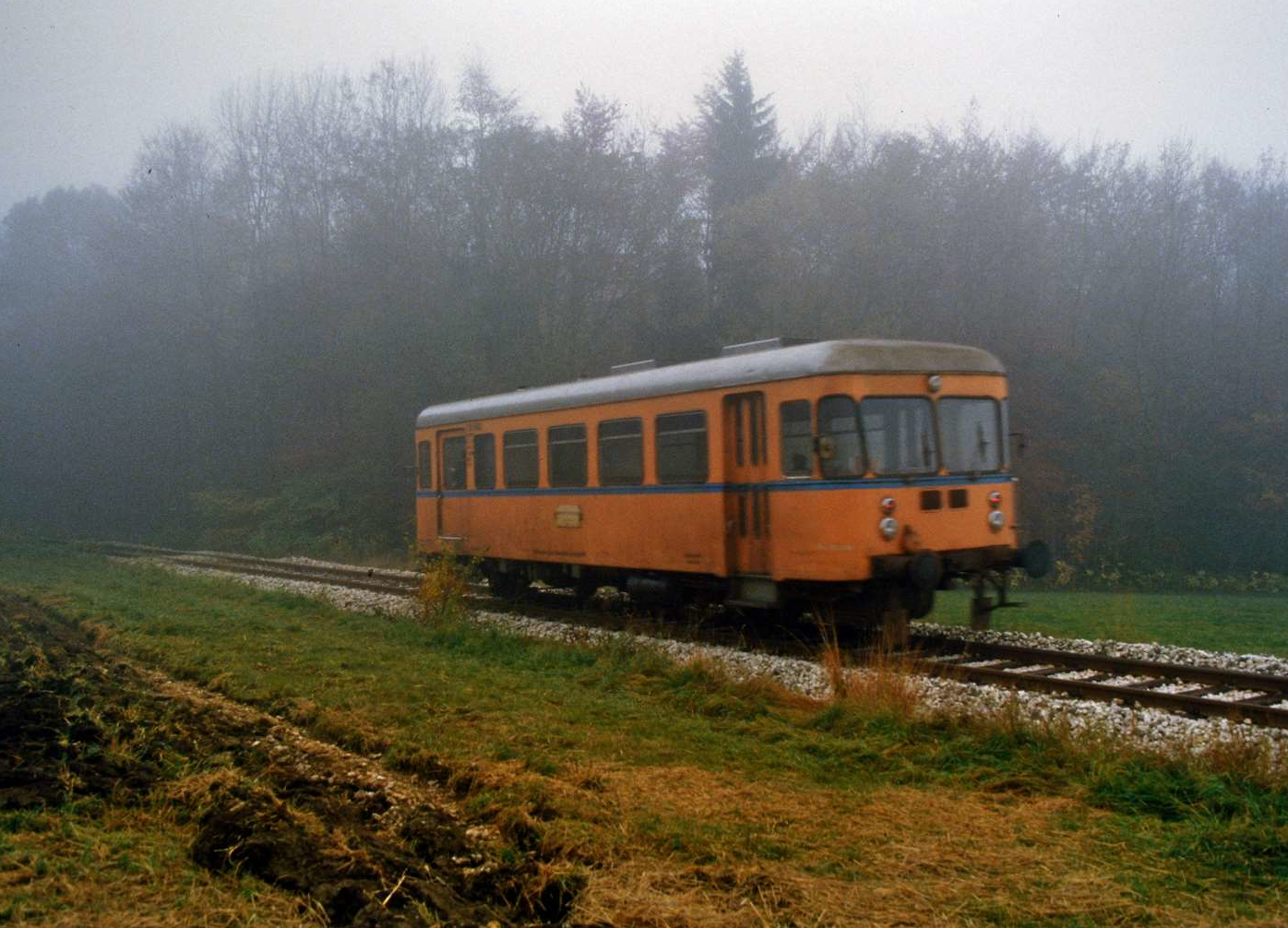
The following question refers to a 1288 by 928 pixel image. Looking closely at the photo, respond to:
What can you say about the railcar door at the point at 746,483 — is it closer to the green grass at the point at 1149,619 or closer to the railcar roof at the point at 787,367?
the railcar roof at the point at 787,367

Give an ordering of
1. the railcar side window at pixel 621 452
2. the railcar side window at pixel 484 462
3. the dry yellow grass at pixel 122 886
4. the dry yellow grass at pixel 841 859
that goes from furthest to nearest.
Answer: the railcar side window at pixel 484 462
the railcar side window at pixel 621 452
the dry yellow grass at pixel 841 859
the dry yellow grass at pixel 122 886

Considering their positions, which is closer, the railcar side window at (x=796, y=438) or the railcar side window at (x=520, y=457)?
the railcar side window at (x=796, y=438)

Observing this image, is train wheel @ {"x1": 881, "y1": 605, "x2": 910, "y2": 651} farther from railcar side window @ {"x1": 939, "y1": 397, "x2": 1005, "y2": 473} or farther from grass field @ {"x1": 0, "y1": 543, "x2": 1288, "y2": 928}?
grass field @ {"x1": 0, "y1": 543, "x2": 1288, "y2": 928}

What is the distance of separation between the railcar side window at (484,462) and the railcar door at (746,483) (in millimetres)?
5535

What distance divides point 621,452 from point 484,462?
12.5ft

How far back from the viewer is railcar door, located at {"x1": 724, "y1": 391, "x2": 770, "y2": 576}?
11664 mm

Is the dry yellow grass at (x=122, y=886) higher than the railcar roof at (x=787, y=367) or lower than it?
lower

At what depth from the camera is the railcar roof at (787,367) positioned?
36.4 feet

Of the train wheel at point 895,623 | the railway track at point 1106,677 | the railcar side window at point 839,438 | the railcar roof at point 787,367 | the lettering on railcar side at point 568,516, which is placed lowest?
the railway track at point 1106,677

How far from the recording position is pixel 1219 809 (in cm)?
559

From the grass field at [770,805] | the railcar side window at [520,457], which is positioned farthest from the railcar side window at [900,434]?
the railcar side window at [520,457]

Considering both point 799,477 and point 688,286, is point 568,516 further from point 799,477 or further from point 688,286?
point 688,286

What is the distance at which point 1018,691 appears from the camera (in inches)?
345

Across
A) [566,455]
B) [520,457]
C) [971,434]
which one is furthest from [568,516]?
[971,434]
